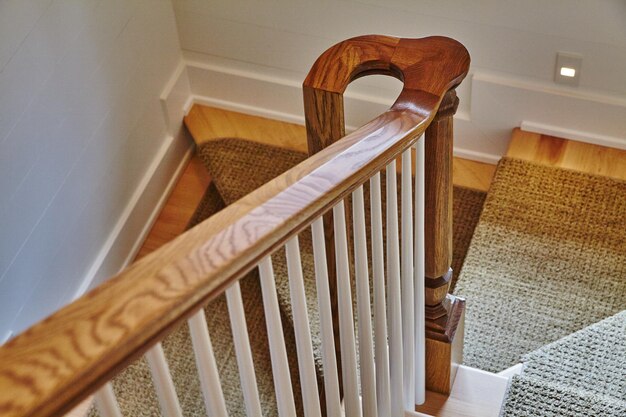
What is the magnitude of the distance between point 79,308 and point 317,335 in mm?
1678

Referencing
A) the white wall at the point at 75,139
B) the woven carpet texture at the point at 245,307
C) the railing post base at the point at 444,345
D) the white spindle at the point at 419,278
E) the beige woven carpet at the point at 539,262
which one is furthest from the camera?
the woven carpet texture at the point at 245,307

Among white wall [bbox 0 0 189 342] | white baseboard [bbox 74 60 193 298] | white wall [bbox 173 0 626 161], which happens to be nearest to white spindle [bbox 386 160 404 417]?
white wall [bbox 0 0 189 342]

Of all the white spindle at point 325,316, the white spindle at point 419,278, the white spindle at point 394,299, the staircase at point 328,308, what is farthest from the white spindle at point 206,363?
the white spindle at point 419,278

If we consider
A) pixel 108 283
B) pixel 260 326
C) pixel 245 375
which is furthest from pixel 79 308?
pixel 260 326

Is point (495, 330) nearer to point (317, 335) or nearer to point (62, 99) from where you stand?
point (317, 335)

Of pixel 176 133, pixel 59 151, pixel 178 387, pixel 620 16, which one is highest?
pixel 620 16

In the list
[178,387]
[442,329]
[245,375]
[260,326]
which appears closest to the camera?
[245,375]

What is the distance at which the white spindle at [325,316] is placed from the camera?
1.28 meters

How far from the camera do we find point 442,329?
194 centimetres

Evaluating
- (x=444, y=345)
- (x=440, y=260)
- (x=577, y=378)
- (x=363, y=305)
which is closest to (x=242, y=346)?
(x=363, y=305)

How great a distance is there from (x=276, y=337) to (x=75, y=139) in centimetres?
162

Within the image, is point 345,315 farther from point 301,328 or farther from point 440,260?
point 440,260

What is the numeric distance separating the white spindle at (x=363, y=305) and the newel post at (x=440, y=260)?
29 cm

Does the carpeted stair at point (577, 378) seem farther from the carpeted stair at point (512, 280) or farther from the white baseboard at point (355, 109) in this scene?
the white baseboard at point (355, 109)
